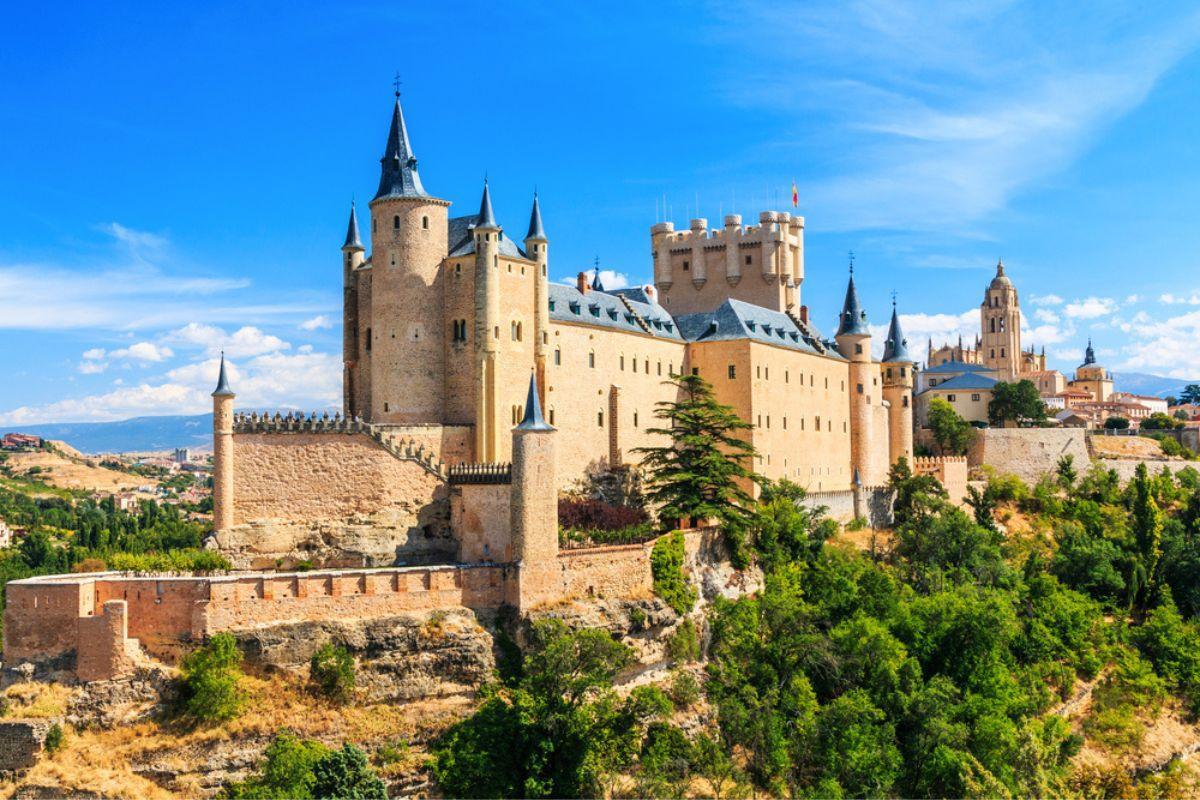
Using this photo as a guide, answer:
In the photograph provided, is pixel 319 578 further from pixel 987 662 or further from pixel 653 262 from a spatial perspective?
pixel 653 262

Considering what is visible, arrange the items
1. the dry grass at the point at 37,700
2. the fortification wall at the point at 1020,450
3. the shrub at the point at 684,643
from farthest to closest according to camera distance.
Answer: the fortification wall at the point at 1020,450 < the shrub at the point at 684,643 < the dry grass at the point at 37,700

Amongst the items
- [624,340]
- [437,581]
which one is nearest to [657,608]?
[437,581]

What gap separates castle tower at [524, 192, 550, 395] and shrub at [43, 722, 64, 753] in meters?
24.0

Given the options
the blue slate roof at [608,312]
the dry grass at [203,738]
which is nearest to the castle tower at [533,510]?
the dry grass at [203,738]

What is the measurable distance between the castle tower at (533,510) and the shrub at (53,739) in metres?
15.0

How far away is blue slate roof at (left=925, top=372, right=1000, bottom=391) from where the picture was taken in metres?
96.8

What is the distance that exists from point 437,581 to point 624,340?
22.0 meters

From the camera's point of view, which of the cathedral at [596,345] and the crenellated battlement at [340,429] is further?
the cathedral at [596,345]

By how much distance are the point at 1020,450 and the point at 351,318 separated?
162ft

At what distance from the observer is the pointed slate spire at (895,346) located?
249 feet

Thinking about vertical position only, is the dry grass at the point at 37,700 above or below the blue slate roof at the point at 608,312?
below

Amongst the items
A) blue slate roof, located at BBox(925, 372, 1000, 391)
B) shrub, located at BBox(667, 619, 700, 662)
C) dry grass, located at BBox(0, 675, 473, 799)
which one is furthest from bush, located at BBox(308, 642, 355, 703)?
blue slate roof, located at BBox(925, 372, 1000, 391)

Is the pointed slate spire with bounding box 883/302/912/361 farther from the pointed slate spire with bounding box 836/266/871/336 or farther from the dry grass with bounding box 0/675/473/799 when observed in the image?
the dry grass with bounding box 0/675/473/799

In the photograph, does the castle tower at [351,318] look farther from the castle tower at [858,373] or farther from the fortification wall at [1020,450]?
the fortification wall at [1020,450]
